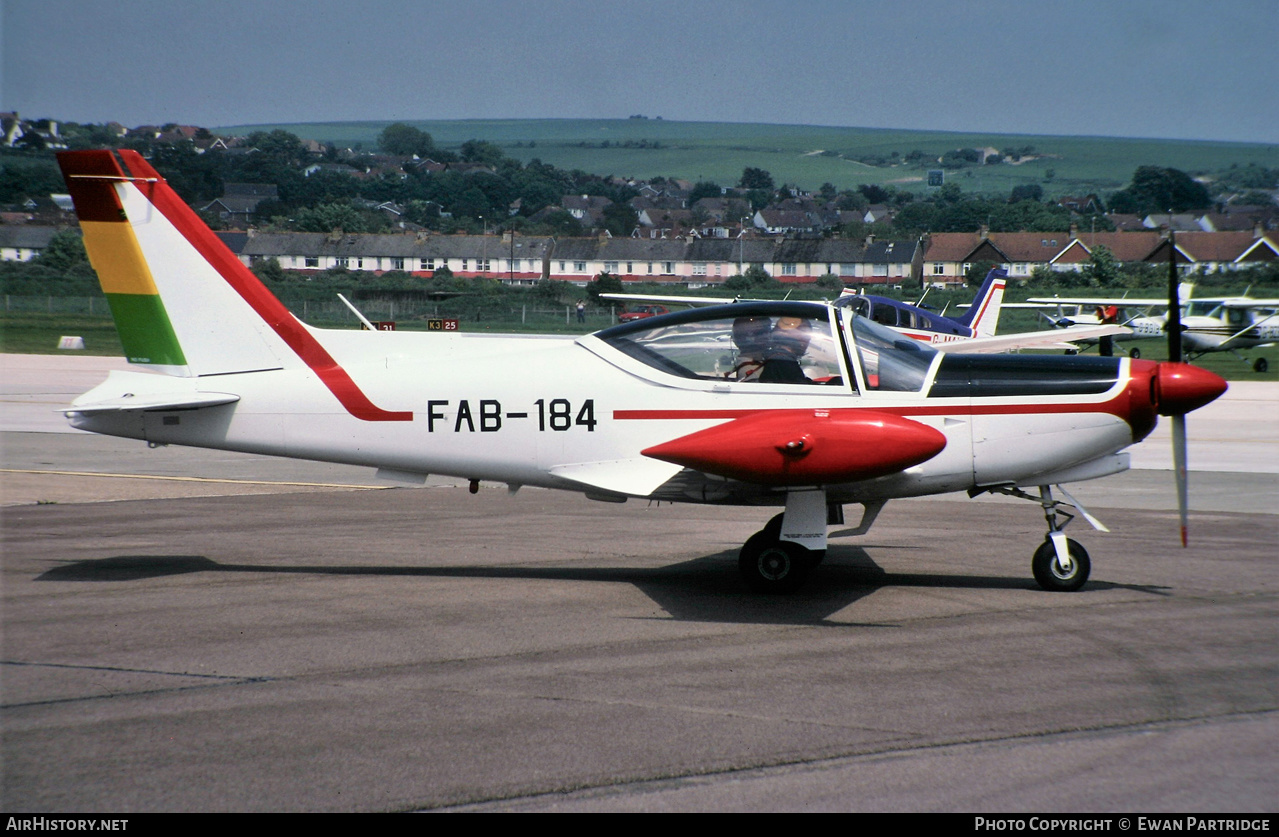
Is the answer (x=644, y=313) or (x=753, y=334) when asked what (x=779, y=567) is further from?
(x=644, y=313)

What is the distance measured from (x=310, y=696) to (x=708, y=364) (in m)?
3.92

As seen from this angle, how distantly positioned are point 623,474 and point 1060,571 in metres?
3.31

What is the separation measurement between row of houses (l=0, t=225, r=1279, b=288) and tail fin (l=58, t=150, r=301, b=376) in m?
61.8

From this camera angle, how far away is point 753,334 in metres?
8.53

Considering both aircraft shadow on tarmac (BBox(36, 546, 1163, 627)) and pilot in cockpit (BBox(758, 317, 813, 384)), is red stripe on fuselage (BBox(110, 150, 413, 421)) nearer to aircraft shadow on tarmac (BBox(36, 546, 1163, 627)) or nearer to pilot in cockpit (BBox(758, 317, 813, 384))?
aircraft shadow on tarmac (BBox(36, 546, 1163, 627))

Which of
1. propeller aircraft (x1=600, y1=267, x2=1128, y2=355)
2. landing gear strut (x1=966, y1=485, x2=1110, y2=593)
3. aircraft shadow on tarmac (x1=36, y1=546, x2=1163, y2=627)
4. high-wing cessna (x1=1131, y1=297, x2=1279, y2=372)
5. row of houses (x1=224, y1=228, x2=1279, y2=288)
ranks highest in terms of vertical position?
row of houses (x1=224, y1=228, x2=1279, y2=288)

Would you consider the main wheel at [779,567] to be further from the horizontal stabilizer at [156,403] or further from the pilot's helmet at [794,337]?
the horizontal stabilizer at [156,403]

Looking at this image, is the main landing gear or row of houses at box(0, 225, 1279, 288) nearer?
the main landing gear

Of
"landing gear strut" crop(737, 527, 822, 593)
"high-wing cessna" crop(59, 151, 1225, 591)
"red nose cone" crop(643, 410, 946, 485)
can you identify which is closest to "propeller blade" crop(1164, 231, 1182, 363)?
"high-wing cessna" crop(59, 151, 1225, 591)

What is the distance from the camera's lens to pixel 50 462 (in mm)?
15891

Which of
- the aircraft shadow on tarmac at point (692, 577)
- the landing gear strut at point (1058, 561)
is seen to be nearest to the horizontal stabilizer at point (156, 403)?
the aircraft shadow on tarmac at point (692, 577)

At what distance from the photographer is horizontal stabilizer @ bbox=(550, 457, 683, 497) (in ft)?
27.4

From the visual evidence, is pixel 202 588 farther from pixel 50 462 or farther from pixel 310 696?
pixel 50 462

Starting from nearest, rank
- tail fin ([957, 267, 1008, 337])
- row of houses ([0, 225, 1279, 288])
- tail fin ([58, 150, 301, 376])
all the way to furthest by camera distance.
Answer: tail fin ([58, 150, 301, 376]) → tail fin ([957, 267, 1008, 337]) → row of houses ([0, 225, 1279, 288])
